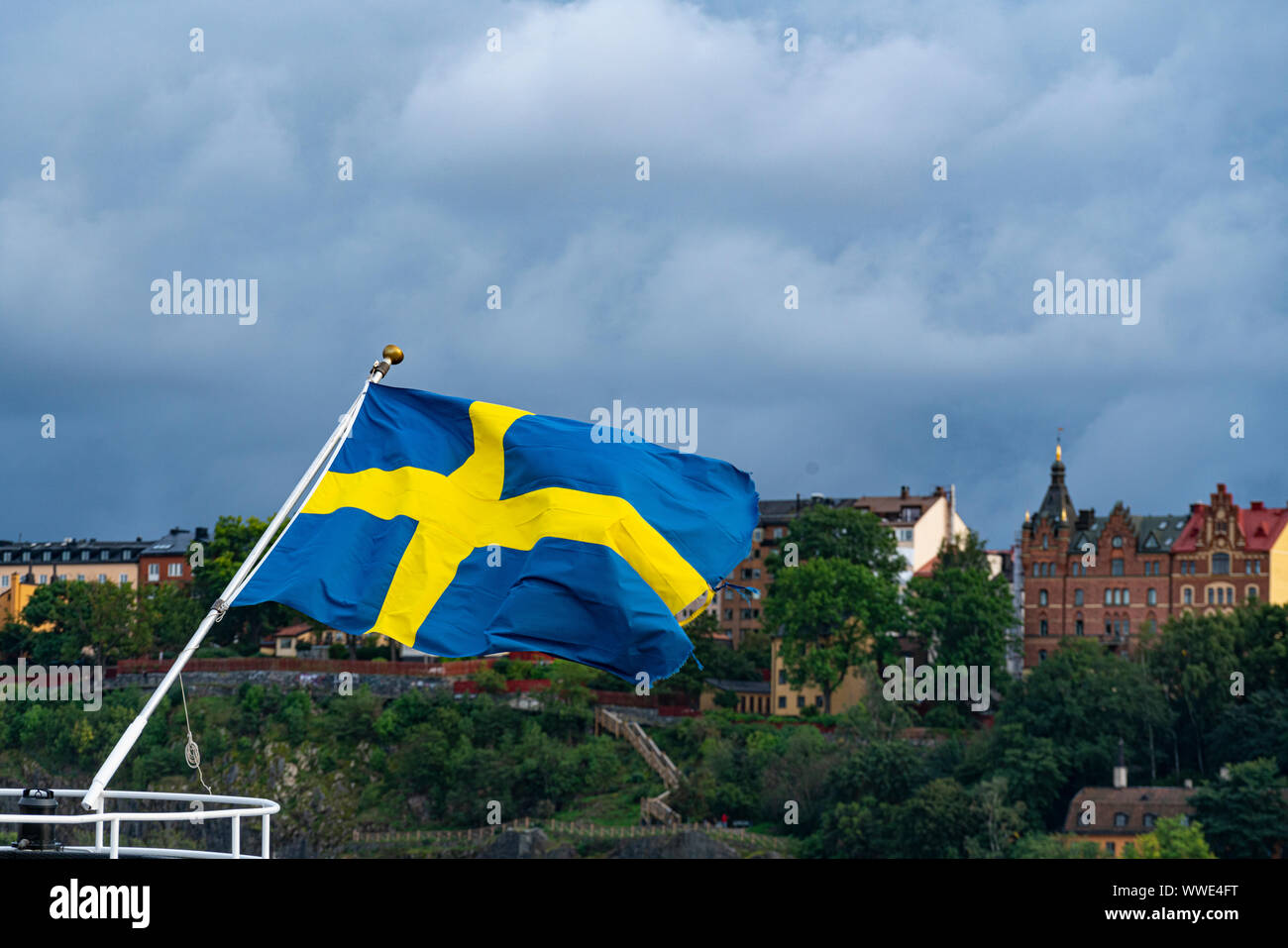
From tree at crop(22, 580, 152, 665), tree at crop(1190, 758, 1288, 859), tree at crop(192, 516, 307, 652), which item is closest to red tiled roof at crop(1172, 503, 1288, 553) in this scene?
tree at crop(1190, 758, 1288, 859)

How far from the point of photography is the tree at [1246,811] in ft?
236

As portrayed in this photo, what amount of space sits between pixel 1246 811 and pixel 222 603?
7088 cm

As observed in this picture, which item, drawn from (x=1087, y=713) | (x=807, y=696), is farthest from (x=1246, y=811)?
(x=807, y=696)

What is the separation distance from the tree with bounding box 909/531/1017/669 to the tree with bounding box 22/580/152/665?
160 feet

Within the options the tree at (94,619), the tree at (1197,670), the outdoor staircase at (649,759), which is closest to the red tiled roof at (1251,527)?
the tree at (1197,670)

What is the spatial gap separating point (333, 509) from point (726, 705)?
87502 mm

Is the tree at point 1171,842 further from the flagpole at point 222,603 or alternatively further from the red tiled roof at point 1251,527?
the flagpole at point 222,603

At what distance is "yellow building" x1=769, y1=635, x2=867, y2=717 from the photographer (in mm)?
97250

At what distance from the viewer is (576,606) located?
38.3 feet

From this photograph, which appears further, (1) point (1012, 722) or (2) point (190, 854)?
(1) point (1012, 722)

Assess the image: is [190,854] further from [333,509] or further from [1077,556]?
[1077,556]

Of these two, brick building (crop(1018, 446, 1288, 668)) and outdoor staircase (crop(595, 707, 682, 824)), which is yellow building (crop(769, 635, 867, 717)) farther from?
brick building (crop(1018, 446, 1288, 668))

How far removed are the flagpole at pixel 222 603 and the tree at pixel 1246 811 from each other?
67.8 metres
